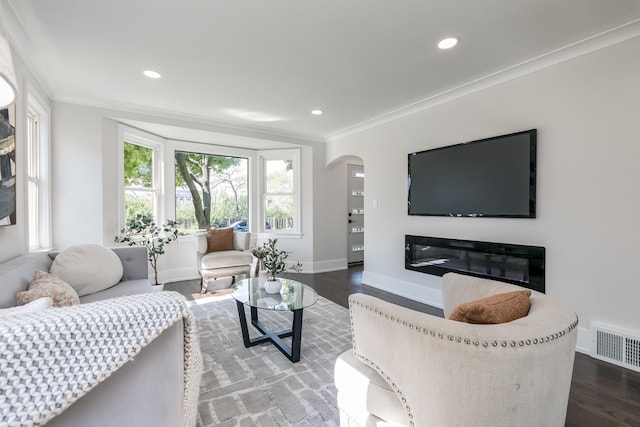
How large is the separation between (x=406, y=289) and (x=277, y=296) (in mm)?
1947

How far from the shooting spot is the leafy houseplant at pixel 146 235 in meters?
3.67

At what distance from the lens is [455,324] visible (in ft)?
3.05

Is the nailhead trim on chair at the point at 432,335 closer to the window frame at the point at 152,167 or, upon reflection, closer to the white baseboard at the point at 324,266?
the window frame at the point at 152,167

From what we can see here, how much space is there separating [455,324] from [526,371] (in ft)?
0.72

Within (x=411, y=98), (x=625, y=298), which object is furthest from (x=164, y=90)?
(x=625, y=298)

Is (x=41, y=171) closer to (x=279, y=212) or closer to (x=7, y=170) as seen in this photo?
(x=7, y=170)

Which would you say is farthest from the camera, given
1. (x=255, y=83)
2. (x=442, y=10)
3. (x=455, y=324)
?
(x=255, y=83)

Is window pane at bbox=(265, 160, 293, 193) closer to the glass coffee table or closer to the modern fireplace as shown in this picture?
the modern fireplace

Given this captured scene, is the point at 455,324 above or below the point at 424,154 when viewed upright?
below

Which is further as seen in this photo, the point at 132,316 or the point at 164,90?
the point at 164,90

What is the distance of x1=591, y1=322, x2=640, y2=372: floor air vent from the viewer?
1997 millimetres

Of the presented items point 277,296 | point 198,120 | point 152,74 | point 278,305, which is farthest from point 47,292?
point 198,120

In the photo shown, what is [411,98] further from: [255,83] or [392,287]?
[392,287]

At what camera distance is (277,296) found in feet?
7.97
